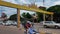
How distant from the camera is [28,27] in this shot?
7125 millimetres

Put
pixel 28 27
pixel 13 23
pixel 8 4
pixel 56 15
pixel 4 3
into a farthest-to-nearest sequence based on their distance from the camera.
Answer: pixel 56 15, pixel 13 23, pixel 8 4, pixel 4 3, pixel 28 27

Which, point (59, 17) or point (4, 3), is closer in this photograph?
point (4, 3)

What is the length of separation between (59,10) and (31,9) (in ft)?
94.3

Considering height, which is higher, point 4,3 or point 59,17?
point 4,3

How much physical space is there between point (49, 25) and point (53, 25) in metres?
1.23

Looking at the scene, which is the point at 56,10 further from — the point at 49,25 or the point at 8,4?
the point at 8,4

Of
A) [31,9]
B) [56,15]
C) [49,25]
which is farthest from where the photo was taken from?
[56,15]

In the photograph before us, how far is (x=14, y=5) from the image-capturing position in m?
23.3

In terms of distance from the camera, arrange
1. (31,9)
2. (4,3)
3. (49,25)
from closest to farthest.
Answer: (4,3) → (31,9) → (49,25)

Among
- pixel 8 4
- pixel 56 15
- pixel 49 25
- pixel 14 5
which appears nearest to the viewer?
pixel 8 4

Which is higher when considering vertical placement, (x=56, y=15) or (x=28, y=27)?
(x=28, y=27)

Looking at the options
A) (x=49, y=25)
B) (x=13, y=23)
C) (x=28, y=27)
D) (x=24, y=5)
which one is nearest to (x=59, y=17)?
(x=13, y=23)

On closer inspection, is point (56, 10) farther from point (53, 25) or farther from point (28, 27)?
point (28, 27)

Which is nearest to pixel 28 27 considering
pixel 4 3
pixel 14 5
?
pixel 4 3
